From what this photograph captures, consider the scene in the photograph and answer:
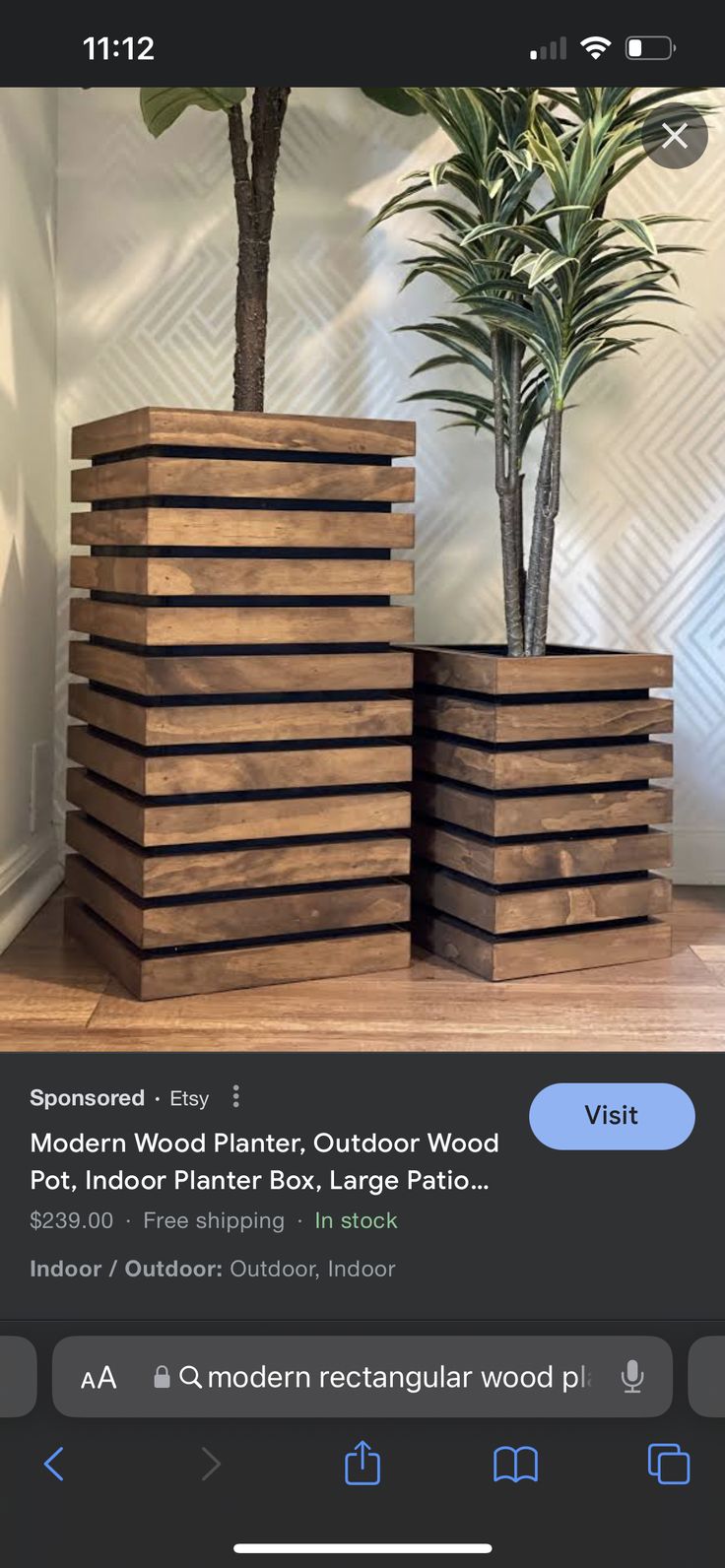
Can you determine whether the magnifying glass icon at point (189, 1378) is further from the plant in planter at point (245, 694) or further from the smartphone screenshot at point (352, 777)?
the plant in planter at point (245, 694)

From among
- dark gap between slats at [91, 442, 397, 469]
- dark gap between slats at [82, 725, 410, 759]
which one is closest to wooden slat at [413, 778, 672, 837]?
dark gap between slats at [82, 725, 410, 759]

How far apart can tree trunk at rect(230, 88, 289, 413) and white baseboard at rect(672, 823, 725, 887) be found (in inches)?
44.1

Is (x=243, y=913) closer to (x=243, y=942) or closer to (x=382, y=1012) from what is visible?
(x=243, y=942)

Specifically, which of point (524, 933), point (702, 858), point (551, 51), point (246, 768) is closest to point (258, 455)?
point (246, 768)

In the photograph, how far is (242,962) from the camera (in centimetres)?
184

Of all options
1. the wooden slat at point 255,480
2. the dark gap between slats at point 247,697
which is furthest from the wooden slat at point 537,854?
the wooden slat at point 255,480

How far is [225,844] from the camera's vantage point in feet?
6.05

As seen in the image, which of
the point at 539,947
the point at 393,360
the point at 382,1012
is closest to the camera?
the point at 382,1012

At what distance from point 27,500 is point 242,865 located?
2.43ft

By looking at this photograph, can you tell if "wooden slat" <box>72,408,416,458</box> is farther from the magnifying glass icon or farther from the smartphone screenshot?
the magnifying glass icon
